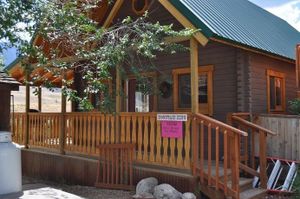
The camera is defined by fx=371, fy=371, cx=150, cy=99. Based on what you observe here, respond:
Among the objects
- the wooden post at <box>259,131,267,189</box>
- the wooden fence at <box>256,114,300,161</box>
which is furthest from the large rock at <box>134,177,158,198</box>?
the wooden fence at <box>256,114,300,161</box>

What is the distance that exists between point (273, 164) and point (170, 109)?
3.16 m

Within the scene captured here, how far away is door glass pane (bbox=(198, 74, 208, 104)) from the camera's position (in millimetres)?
9828

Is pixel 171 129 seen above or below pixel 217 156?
above

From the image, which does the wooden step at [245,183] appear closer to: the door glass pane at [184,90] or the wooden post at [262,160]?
the wooden post at [262,160]

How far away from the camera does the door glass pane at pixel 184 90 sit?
10047 mm

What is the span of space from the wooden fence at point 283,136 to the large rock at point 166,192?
336cm

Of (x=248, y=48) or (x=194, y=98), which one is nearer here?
(x=194, y=98)

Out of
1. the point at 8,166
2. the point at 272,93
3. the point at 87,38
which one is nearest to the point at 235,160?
the point at 87,38

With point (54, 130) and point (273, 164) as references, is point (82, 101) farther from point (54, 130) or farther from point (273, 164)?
point (273, 164)

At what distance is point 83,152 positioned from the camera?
31.4 ft

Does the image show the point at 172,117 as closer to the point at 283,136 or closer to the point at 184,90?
the point at 184,90

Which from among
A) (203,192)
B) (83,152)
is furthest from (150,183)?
(83,152)

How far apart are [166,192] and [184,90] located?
3896 millimetres

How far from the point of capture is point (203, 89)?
9.88m
